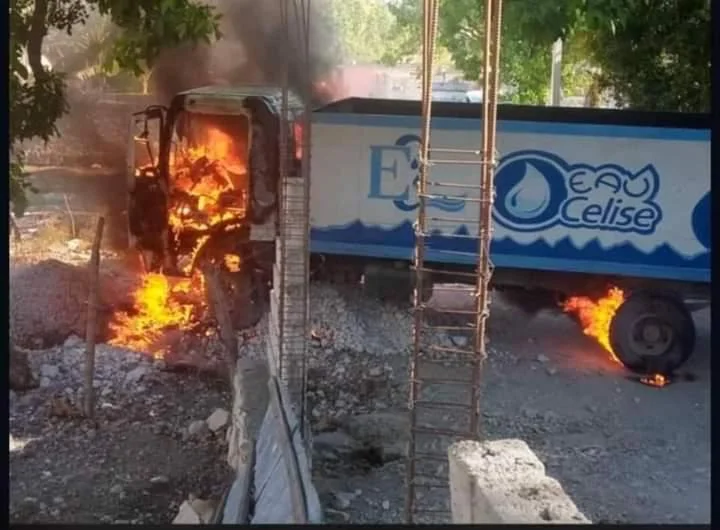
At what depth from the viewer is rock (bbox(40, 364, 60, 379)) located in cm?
279

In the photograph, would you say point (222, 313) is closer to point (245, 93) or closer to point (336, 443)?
point (336, 443)

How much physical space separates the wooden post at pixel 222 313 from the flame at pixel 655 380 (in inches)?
45.0

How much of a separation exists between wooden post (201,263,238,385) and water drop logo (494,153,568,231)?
31.9 inches

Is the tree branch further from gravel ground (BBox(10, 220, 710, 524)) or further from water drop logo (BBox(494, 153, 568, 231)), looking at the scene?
water drop logo (BBox(494, 153, 568, 231))

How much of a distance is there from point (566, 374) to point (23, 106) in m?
1.61

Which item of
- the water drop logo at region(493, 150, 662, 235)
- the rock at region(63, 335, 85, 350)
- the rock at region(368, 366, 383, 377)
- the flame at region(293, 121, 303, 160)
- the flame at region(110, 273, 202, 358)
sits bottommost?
the rock at region(368, 366, 383, 377)

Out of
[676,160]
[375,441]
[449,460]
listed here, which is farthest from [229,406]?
[676,160]

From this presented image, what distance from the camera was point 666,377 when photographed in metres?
3.03

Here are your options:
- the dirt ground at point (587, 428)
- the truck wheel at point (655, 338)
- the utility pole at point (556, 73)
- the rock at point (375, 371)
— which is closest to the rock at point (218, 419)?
the dirt ground at point (587, 428)

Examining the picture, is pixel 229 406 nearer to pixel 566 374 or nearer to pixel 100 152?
pixel 100 152

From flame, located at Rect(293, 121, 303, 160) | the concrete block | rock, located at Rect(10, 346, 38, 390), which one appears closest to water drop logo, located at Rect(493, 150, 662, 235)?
flame, located at Rect(293, 121, 303, 160)

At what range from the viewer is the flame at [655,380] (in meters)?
3.02

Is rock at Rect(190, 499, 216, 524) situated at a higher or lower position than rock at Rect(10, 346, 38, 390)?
lower

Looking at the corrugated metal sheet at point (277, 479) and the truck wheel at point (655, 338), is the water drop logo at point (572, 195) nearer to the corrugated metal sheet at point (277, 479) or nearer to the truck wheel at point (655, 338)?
the truck wheel at point (655, 338)
